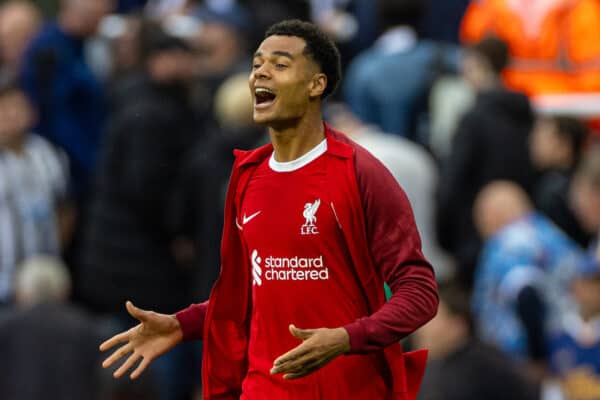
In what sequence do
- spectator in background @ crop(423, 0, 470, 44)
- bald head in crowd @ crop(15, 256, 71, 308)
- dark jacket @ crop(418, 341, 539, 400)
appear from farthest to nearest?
spectator in background @ crop(423, 0, 470, 44) → bald head in crowd @ crop(15, 256, 71, 308) → dark jacket @ crop(418, 341, 539, 400)

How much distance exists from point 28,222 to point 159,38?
159 cm

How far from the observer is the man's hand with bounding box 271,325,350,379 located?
267cm

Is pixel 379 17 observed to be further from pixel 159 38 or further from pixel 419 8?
pixel 159 38

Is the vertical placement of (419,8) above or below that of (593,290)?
A: above

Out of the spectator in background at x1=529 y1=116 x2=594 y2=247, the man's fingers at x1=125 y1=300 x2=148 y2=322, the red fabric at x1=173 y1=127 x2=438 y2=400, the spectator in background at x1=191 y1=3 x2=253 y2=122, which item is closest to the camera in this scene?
the red fabric at x1=173 y1=127 x2=438 y2=400

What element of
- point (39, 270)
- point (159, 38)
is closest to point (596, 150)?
point (159, 38)

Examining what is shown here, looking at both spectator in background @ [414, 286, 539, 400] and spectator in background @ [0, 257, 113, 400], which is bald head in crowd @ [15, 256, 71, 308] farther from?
spectator in background @ [414, 286, 539, 400]

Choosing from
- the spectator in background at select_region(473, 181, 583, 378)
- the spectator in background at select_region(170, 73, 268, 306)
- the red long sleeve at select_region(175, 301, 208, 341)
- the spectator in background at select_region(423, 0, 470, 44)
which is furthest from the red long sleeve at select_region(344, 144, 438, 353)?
the spectator in background at select_region(423, 0, 470, 44)

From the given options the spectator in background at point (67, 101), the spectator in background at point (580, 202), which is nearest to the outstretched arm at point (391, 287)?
the spectator in background at point (580, 202)

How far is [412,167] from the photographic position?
23.4ft

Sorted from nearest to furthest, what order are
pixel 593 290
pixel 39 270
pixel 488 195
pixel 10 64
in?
1. pixel 593 290
2. pixel 488 195
3. pixel 39 270
4. pixel 10 64

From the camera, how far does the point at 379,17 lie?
8.39 metres

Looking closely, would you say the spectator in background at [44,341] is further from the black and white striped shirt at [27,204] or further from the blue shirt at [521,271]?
the blue shirt at [521,271]

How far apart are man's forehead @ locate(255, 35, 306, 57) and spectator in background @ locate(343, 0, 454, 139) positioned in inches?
205
